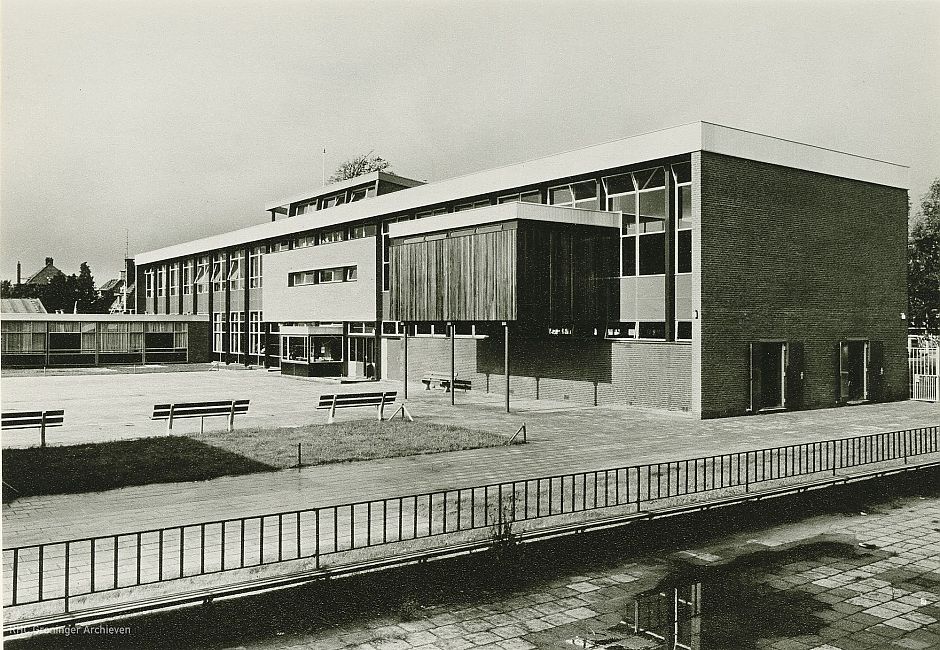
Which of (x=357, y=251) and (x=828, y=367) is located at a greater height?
(x=357, y=251)

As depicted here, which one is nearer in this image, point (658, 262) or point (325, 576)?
point (325, 576)

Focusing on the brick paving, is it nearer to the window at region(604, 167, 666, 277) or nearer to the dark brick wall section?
the dark brick wall section

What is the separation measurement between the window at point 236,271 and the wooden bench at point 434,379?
23.9 meters

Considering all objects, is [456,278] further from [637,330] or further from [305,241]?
[305,241]

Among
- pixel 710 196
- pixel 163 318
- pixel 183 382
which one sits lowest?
pixel 183 382

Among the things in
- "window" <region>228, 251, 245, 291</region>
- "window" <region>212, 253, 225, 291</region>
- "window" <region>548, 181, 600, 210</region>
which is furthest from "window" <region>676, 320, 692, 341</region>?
"window" <region>212, 253, 225, 291</region>

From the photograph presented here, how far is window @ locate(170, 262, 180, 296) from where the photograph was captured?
2340 inches

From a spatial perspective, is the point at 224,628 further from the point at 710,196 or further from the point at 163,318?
the point at 163,318

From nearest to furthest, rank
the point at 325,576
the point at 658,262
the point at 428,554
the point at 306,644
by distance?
the point at 306,644, the point at 325,576, the point at 428,554, the point at 658,262

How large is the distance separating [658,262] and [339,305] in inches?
735

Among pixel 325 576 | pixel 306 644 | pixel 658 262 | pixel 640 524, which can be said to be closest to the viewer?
pixel 306 644

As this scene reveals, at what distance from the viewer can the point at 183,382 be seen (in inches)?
1336

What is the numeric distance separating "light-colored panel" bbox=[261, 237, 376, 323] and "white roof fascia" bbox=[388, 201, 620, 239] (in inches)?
392

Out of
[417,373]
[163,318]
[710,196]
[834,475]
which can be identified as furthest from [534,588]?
[163,318]
